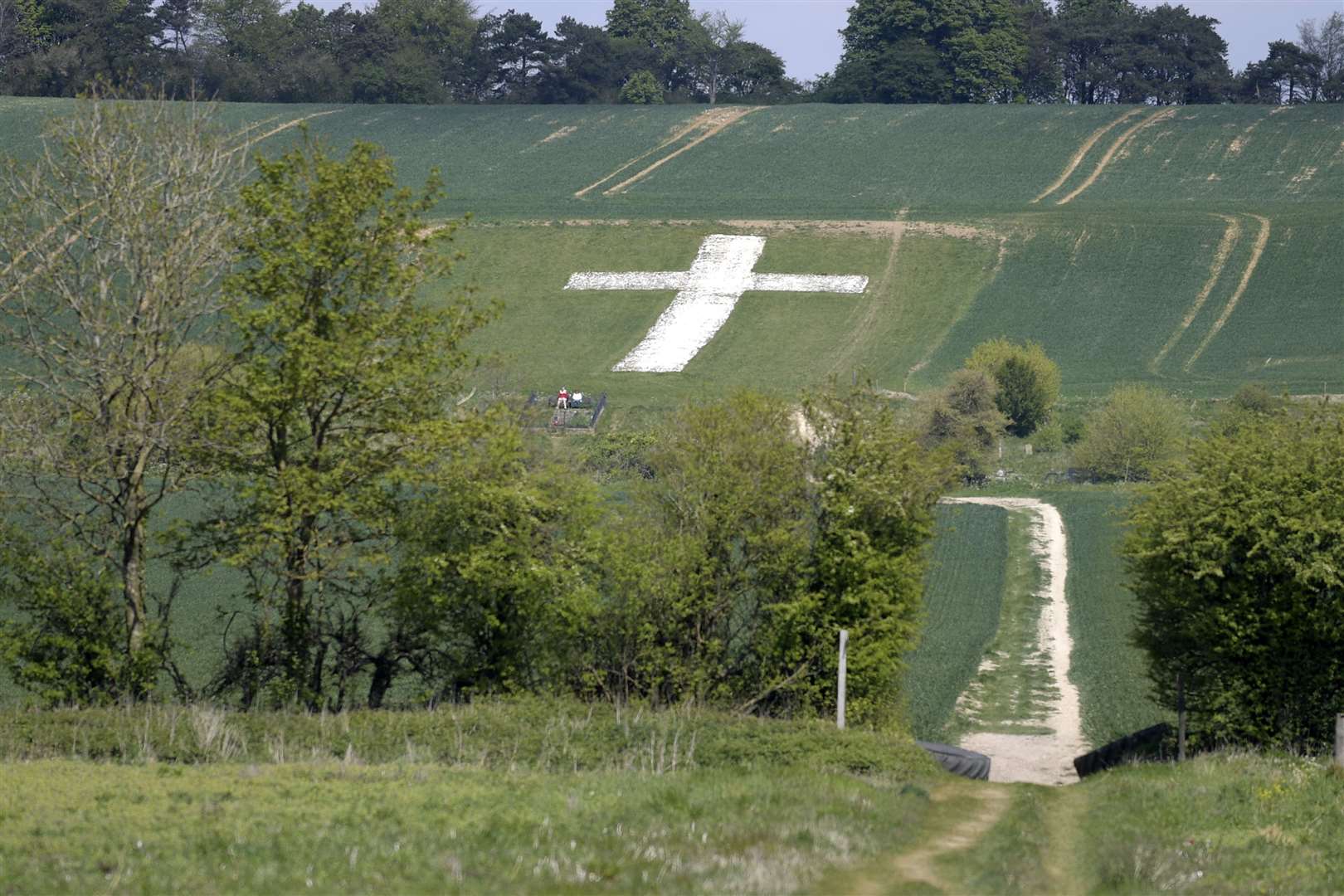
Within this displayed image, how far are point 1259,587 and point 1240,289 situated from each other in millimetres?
61451

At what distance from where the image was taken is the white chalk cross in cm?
7681

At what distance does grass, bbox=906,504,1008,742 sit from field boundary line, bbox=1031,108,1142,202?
1999 inches

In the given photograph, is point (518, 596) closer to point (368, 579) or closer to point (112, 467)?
point (368, 579)

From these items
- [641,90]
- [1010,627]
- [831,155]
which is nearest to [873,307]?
[831,155]

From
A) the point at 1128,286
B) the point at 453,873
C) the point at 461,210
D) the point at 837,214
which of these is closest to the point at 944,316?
the point at 1128,286

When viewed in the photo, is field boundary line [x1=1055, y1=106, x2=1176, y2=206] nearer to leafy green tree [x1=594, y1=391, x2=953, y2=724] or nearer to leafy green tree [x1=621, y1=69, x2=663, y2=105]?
leafy green tree [x1=621, y1=69, x2=663, y2=105]

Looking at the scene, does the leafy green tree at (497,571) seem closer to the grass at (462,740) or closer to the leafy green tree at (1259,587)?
the grass at (462,740)

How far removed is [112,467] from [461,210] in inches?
2925

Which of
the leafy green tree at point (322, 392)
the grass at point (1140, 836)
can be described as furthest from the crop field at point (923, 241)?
the grass at point (1140, 836)

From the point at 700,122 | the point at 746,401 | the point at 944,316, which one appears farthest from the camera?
the point at 700,122

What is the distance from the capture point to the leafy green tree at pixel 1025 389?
215ft

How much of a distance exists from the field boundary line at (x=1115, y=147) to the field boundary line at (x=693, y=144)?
92.0ft

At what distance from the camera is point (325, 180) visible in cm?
2364

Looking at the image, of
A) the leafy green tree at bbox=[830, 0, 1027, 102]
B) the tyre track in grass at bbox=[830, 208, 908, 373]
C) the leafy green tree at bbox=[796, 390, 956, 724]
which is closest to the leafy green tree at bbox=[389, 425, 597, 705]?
the leafy green tree at bbox=[796, 390, 956, 724]
